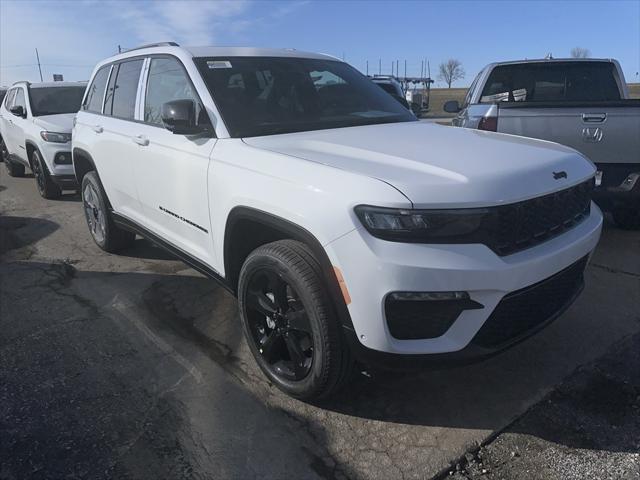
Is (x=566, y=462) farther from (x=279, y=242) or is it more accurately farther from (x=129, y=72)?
(x=129, y=72)

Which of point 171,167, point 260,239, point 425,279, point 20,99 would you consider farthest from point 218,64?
point 20,99

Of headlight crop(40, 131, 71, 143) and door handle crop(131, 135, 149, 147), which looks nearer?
door handle crop(131, 135, 149, 147)

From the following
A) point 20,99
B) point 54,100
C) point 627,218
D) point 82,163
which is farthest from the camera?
point 20,99

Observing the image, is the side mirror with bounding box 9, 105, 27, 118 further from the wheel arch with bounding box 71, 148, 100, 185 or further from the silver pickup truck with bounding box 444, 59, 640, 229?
the silver pickup truck with bounding box 444, 59, 640, 229

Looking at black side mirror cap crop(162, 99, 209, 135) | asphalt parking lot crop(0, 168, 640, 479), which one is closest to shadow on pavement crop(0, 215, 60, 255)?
asphalt parking lot crop(0, 168, 640, 479)

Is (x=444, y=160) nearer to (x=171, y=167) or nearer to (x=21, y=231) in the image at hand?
(x=171, y=167)

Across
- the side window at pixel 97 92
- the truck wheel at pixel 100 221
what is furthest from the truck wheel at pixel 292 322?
the side window at pixel 97 92

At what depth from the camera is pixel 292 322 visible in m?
2.74

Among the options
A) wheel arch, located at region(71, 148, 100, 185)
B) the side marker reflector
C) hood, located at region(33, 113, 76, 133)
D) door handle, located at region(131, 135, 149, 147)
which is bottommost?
the side marker reflector

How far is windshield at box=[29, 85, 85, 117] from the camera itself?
28.8 feet

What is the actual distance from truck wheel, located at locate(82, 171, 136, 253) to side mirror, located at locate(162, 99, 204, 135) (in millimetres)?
2095

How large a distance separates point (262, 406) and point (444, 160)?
160 cm

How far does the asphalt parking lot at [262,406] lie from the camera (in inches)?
97.0

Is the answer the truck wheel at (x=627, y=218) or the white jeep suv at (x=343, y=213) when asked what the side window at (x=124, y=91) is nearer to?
the white jeep suv at (x=343, y=213)
